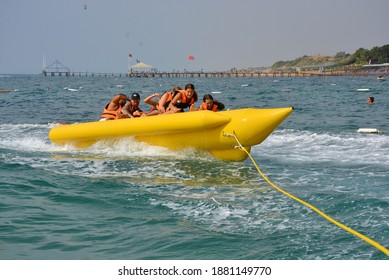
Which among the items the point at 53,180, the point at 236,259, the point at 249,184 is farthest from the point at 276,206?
the point at 53,180

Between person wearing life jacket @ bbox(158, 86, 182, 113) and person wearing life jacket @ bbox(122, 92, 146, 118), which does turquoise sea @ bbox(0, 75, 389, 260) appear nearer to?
person wearing life jacket @ bbox(122, 92, 146, 118)

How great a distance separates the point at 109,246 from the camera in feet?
12.4

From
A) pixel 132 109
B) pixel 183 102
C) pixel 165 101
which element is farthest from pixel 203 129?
pixel 132 109

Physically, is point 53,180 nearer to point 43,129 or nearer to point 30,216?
point 30,216

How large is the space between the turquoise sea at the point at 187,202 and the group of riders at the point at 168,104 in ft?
2.02

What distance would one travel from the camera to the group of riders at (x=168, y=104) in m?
7.27

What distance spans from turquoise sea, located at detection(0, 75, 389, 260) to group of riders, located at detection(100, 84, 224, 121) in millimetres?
614

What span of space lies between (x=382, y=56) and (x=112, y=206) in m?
97.9

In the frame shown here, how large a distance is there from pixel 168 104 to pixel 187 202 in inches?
119

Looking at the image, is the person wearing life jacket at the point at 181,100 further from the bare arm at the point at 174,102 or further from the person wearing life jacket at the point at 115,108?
the person wearing life jacket at the point at 115,108

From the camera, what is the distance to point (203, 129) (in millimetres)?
6895

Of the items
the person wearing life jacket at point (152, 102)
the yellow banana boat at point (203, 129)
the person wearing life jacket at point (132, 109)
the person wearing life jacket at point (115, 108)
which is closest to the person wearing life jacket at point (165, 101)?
the person wearing life jacket at point (152, 102)

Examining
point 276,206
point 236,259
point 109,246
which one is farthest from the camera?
point 276,206

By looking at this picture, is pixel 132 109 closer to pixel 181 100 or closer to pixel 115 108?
pixel 115 108
